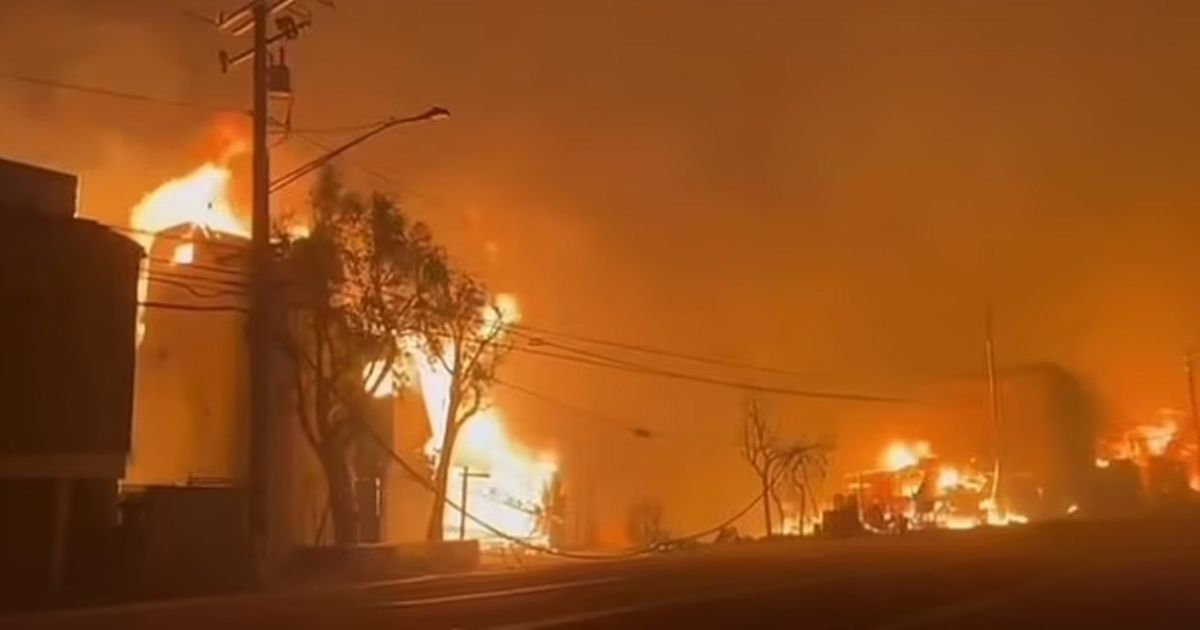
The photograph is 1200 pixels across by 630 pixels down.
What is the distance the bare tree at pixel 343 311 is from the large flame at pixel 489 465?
4.44m

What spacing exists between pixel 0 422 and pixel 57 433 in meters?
1.49

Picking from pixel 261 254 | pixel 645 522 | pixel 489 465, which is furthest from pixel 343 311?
pixel 645 522

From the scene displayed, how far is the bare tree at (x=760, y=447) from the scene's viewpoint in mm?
81625

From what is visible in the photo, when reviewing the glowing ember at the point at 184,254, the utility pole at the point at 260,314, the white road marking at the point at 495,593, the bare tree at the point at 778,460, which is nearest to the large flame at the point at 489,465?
the glowing ember at the point at 184,254

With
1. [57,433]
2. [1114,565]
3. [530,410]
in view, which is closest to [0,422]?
[57,433]

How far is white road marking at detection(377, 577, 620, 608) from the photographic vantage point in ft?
74.7

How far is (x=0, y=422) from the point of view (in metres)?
34.4

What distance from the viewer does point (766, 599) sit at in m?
22.4

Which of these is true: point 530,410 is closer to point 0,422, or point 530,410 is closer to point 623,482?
point 623,482

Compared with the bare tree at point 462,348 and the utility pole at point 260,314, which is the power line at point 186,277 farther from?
the utility pole at point 260,314

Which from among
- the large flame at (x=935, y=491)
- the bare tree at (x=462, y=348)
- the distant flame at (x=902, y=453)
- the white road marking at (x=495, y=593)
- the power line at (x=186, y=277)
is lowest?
the white road marking at (x=495, y=593)

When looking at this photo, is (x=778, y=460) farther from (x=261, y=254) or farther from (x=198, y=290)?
(x=261, y=254)

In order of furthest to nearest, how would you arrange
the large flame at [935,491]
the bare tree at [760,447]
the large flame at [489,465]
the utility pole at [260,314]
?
the bare tree at [760,447] < the large flame at [935,491] < the large flame at [489,465] < the utility pole at [260,314]

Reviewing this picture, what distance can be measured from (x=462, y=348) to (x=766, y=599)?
31.9 m
